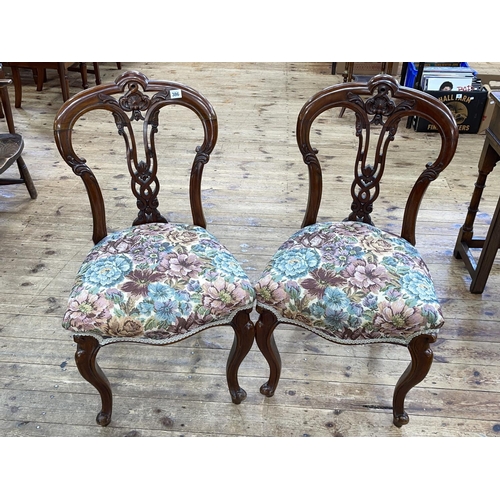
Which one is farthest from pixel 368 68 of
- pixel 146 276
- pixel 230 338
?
pixel 146 276

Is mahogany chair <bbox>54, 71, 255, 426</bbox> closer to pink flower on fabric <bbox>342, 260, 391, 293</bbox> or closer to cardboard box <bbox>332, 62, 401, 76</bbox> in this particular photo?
pink flower on fabric <bbox>342, 260, 391, 293</bbox>

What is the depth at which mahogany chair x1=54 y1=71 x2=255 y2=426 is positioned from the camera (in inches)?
53.3

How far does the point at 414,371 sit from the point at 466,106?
243 cm

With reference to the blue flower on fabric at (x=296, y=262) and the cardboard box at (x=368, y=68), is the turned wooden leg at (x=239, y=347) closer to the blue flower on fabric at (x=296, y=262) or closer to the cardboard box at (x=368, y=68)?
the blue flower on fabric at (x=296, y=262)

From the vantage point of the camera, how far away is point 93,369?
1445 mm

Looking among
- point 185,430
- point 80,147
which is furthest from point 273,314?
point 80,147

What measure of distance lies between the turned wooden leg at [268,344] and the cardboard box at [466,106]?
7.55 feet

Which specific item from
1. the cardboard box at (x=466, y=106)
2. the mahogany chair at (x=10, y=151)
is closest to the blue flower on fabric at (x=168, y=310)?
the mahogany chair at (x=10, y=151)

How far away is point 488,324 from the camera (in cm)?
195

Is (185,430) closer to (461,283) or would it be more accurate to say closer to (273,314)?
(273,314)

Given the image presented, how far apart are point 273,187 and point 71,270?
1.18m

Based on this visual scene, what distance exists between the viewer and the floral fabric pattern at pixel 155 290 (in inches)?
53.0

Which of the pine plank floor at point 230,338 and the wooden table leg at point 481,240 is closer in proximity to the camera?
the pine plank floor at point 230,338

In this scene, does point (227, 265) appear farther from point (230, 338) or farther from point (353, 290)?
point (230, 338)
